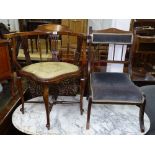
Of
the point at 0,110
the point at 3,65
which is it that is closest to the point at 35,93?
the point at 0,110

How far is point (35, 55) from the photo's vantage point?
3.69 meters

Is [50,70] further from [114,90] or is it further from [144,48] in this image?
[144,48]

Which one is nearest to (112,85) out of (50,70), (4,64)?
(50,70)

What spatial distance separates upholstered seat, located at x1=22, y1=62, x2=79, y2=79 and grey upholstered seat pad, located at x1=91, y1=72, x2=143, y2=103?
0.79 ft

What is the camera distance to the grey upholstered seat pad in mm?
1494

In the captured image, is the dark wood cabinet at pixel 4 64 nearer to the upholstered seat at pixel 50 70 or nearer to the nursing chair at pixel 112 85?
the upholstered seat at pixel 50 70

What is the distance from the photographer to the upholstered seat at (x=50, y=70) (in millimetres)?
1549

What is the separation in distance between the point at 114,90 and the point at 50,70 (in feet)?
1.82

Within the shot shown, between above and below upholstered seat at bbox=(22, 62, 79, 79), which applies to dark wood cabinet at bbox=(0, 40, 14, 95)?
below

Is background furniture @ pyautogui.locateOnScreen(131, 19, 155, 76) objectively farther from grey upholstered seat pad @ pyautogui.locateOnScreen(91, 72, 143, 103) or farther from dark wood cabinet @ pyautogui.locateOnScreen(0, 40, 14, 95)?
dark wood cabinet @ pyautogui.locateOnScreen(0, 40, 14, 95)

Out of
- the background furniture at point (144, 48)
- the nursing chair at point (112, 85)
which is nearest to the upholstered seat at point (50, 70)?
the nursing chair at point (112, 85)

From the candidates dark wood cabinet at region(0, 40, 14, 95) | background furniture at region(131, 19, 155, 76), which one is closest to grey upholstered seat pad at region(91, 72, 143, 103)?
background furniture at region(131, 19, 155, 76)

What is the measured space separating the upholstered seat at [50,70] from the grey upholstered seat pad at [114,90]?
0.79 feet
